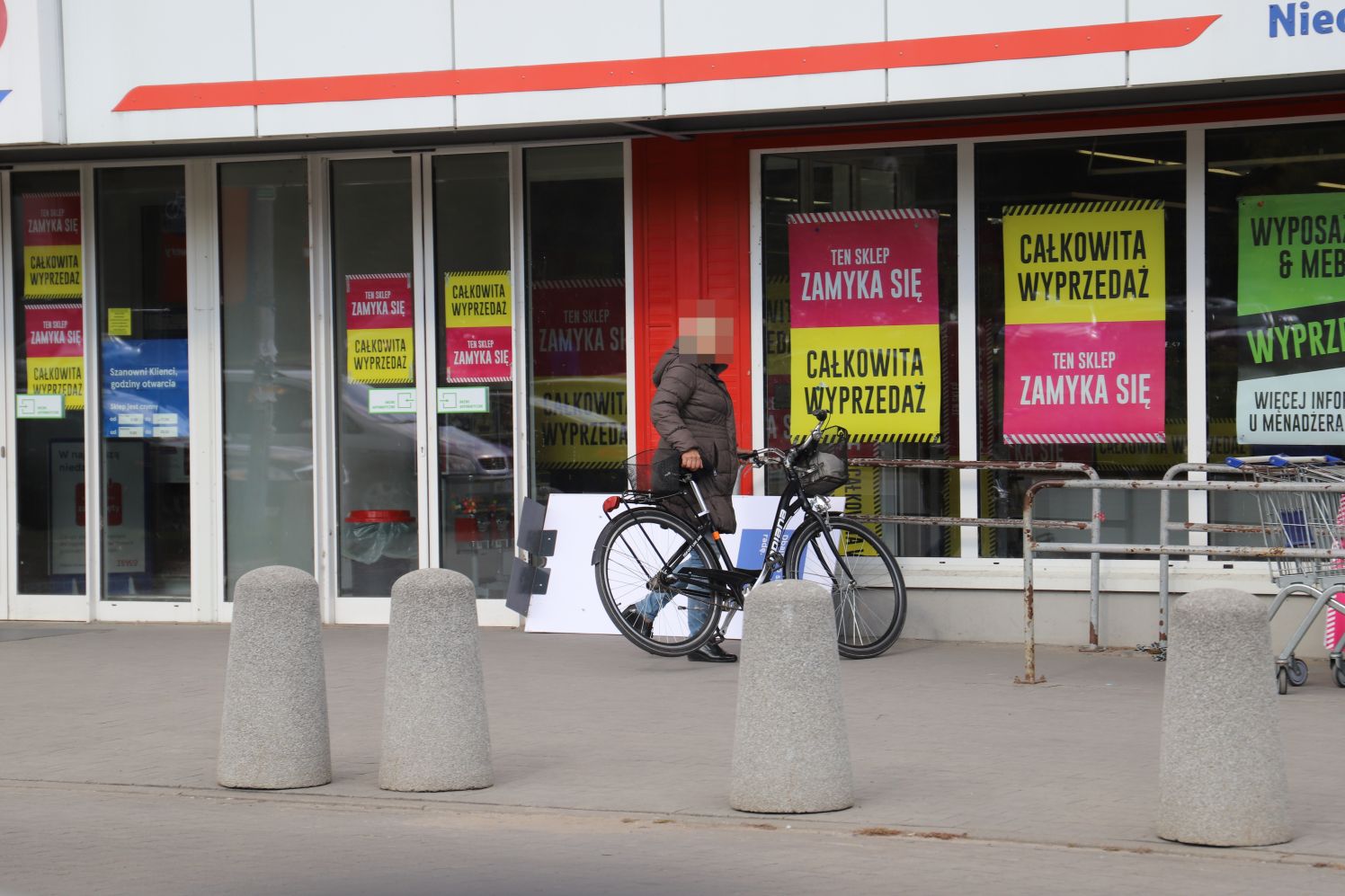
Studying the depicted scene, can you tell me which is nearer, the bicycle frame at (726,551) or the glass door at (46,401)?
the bicycle frame at (726,551)

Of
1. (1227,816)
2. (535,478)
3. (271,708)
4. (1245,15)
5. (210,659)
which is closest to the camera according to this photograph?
(1227,816)

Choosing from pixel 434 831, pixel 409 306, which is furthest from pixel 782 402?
pixel 434 831

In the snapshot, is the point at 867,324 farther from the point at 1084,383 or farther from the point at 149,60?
the point at 149,60

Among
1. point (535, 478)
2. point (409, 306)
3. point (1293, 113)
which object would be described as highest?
point (1293, 113)

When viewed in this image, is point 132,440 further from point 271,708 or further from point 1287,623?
point 1287,623

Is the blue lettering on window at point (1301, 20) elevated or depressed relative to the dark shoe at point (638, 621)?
elevated

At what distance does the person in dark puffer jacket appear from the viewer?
10078mm

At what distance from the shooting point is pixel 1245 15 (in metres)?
9.23

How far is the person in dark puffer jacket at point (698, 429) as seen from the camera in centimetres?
1008

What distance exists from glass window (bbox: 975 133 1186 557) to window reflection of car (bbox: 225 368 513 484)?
3478mm

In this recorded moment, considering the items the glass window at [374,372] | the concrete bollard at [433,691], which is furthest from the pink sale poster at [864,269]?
the concrete bollard at [433,691]

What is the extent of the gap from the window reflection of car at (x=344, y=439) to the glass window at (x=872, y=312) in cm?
216

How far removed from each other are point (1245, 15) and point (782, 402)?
3.85 metres

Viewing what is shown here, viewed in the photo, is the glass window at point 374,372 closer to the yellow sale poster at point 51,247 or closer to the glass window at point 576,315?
the glass window at point 576,315
